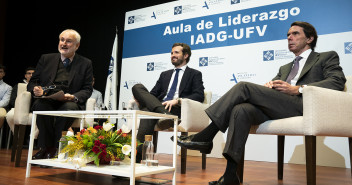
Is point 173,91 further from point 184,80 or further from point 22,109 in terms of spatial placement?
point 22,109

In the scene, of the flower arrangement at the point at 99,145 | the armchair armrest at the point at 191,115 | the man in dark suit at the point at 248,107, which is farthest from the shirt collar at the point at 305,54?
the flower arrangement at the point at 99,145

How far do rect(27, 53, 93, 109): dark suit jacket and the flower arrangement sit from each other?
3.10 ft

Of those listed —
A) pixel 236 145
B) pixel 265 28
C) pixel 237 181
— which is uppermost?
pixel 265 28

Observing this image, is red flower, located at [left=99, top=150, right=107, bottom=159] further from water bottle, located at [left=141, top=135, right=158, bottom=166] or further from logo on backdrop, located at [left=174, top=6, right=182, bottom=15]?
logo on backdrop, located at [left=174, top=6, right=182, bottom=15]

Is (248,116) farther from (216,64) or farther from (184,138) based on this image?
(216,64)

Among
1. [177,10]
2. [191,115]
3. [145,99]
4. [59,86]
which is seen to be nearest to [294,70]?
[191,115]

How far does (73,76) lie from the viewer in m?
2.88

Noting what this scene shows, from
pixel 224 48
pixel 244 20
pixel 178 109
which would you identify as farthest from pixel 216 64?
pixel 178 109

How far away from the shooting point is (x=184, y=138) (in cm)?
192

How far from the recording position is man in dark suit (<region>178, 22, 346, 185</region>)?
1.70m

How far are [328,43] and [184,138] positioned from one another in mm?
2420

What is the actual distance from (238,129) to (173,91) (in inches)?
57.3

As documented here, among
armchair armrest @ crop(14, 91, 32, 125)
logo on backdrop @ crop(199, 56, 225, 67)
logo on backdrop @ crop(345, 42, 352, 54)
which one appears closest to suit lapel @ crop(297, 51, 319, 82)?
logo on backdrop @ crop(345, 42, 352, 54)

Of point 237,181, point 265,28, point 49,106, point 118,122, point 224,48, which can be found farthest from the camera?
point 118,122
